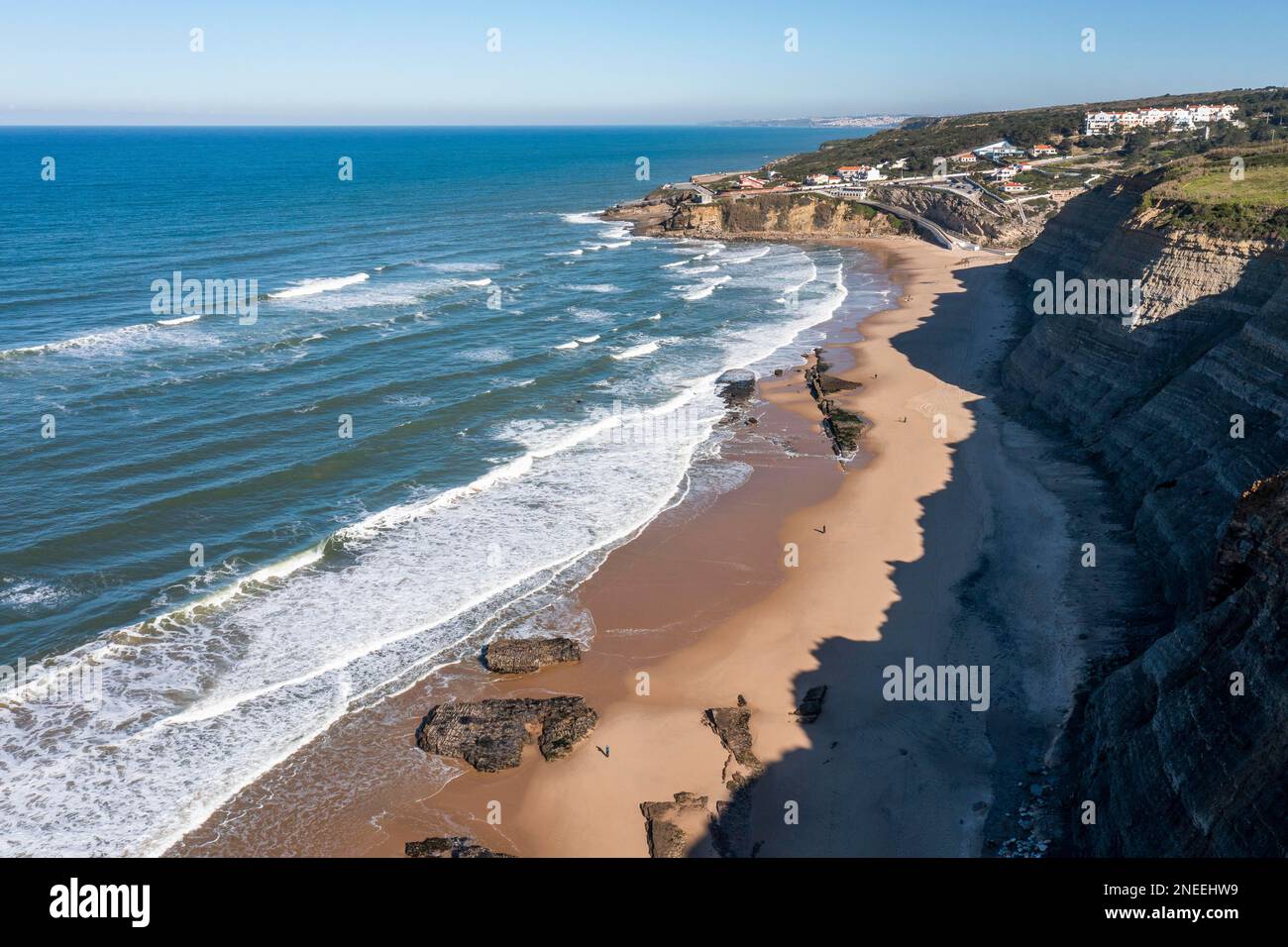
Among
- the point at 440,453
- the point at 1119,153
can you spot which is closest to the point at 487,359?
the point at 440,453

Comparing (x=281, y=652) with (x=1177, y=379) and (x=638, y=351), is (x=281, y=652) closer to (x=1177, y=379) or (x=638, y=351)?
(x=1177, y=379)

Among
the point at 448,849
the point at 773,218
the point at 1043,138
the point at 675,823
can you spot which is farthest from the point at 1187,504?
the point at 1043,138

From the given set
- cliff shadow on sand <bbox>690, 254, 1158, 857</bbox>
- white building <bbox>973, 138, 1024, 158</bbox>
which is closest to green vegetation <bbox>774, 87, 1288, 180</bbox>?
white building <bbox>973, 138, 1024, 158</bbox>

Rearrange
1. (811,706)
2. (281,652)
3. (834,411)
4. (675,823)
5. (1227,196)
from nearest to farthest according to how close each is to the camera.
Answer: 1. (675,823)
2. (811,706)
3. (281,652)
4. (1227,196)
5. (834,411)

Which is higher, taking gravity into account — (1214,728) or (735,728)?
(1214,728)

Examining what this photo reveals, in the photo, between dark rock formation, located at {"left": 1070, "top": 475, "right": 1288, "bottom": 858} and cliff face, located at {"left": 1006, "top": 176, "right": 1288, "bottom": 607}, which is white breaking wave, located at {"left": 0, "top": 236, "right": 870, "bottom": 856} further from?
dark rock formation, located at {"left": 1070, "top": 475, "right": 1288, "bottom": 858}
